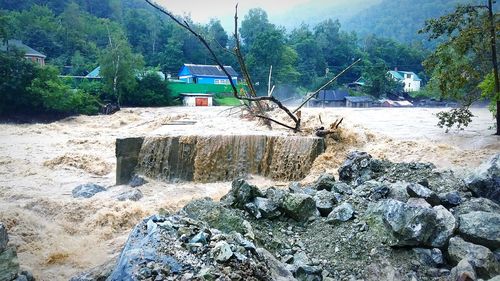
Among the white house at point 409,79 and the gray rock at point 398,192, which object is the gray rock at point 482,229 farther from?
the white house at point 409,79

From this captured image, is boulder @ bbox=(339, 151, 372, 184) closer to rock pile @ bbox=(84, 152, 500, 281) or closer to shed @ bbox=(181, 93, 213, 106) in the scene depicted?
rock pile @ bbox=(84, 152, 500, 281)

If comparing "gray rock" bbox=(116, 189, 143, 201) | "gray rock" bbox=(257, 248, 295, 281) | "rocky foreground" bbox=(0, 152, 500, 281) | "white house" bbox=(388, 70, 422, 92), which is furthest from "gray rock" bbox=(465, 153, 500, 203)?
"white house" bbox=(388, 70, 422, 92)

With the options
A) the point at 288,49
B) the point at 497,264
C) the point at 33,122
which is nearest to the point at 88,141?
the point at 33,122

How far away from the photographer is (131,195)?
887 cm

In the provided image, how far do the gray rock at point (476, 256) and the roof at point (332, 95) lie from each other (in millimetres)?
29711

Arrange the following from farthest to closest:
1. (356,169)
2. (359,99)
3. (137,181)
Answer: (359,99)
(137,181)
(356,169)

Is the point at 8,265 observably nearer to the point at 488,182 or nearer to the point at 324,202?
the point at 324,202

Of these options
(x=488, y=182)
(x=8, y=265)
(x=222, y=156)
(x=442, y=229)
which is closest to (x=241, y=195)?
(x=442, y=229)

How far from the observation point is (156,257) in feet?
10.7

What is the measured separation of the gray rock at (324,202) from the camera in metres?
5.67

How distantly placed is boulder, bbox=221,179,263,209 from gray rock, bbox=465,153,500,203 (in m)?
2.94

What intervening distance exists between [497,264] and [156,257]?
11.2 feet

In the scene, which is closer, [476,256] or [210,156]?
[476,256]

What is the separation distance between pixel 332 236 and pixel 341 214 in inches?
17.8
